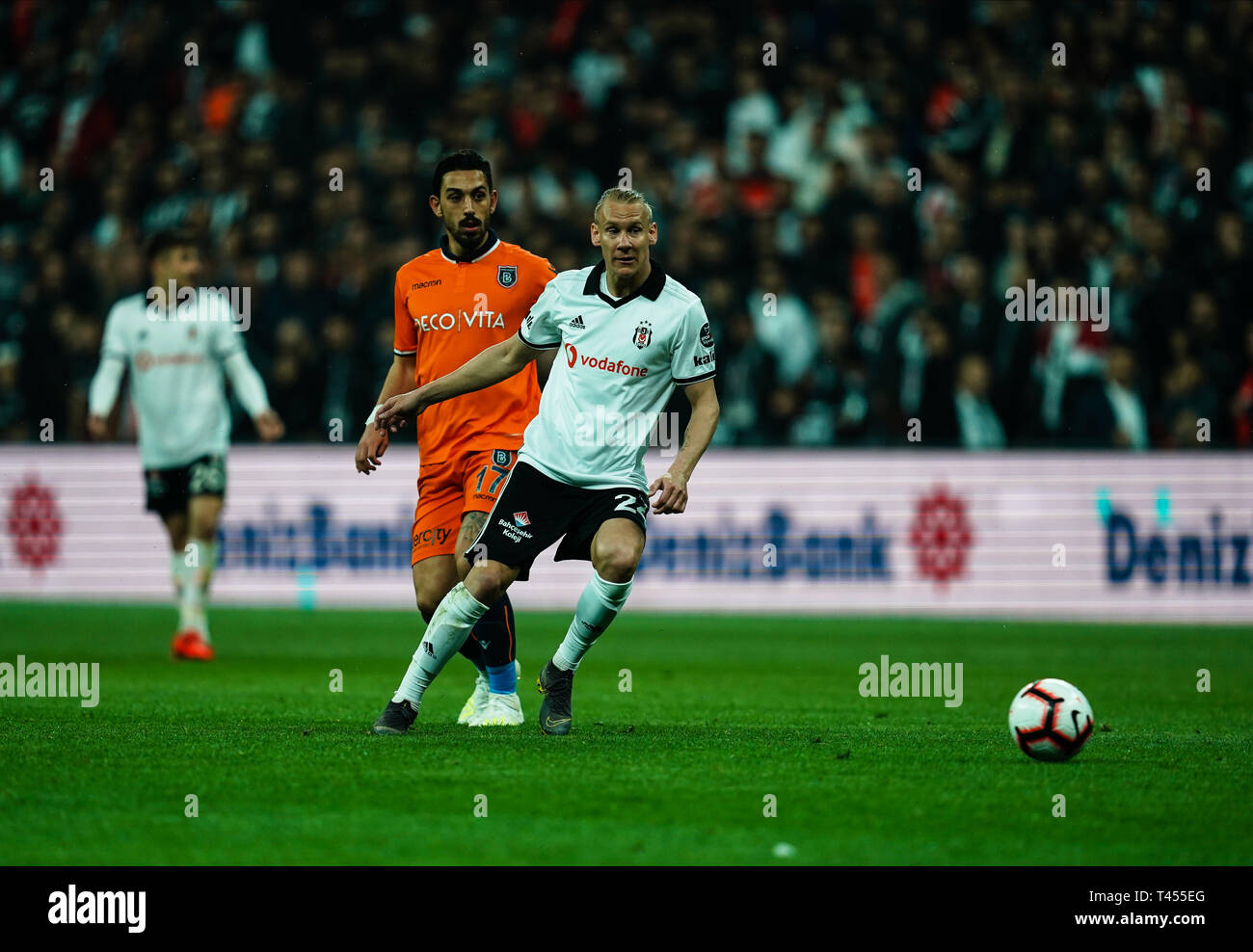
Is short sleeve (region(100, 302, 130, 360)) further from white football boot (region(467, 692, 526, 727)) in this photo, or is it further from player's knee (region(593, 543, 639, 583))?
player's knee (region(593, 543, 639, 583))

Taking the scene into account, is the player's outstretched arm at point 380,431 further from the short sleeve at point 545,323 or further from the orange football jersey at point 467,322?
the short sleeve at point 545,323

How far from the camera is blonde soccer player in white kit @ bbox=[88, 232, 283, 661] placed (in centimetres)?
1234

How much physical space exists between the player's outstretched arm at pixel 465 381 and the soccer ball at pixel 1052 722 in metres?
2.59

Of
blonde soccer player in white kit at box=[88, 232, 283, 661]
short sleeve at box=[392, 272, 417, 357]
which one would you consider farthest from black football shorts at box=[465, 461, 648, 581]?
blonde soccer player in white kit at box=[88, 232, 283, 661]

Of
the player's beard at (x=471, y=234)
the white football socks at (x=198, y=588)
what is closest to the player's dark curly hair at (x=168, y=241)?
the white football socks at (x=198, y=588)

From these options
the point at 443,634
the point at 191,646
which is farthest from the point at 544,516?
the point at 191,646

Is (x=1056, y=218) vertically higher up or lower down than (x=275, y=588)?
higher up

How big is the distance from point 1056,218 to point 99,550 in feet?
32.3

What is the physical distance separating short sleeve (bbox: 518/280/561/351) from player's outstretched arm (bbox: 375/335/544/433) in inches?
2.2

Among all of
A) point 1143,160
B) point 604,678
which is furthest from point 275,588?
point 1143,160

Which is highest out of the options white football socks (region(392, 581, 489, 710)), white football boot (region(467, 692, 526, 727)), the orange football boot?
white football socks (region(392, 581, 489, 710))

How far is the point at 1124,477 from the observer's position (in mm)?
16016

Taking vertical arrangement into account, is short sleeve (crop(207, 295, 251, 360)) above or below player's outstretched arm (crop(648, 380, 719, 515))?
above
